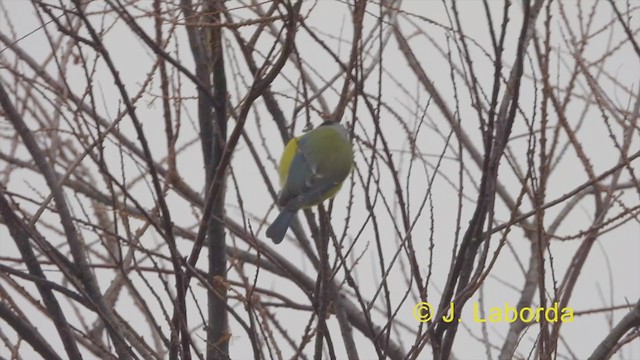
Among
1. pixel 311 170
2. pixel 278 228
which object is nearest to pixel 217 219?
pixel 278 228

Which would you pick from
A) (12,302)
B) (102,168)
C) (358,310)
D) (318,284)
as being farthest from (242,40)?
(358,310)

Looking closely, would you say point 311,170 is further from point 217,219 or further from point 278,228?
point 217,219

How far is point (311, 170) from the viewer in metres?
3.20

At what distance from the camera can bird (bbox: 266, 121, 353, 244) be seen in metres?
2.99

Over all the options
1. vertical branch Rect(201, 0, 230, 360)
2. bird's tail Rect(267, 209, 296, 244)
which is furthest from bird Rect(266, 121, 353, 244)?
vertical branch Rect(201, 0, 230, 360)

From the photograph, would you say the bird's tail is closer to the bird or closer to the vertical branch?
the bird

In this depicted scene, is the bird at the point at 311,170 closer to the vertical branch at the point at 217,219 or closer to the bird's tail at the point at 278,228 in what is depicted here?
the bird's tail at the point at 278,228

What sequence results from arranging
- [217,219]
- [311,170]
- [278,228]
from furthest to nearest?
[311,170], [278,228], [217,219]

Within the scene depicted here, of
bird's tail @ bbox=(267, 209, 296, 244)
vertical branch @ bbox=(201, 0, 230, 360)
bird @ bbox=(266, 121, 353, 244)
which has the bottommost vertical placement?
vertical branch @ bbox=(201, 0, 230, 360)

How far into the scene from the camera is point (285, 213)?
3.03 m

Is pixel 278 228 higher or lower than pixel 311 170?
lower

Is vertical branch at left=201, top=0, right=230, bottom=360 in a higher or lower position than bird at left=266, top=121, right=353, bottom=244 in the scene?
lower

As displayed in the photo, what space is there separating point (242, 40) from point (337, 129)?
102 cm

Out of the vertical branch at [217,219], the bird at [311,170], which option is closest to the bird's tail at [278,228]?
the bird at [311,170]
